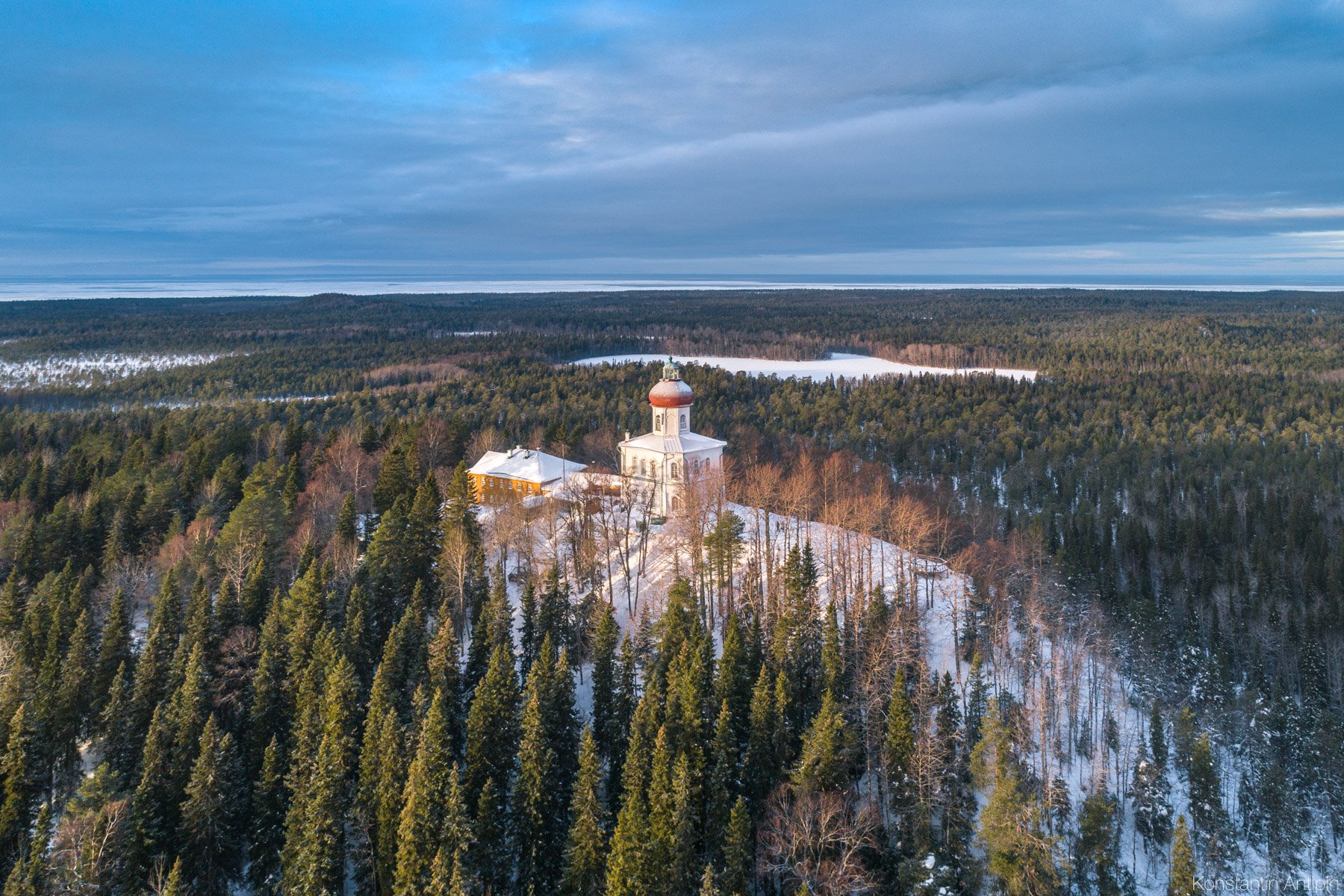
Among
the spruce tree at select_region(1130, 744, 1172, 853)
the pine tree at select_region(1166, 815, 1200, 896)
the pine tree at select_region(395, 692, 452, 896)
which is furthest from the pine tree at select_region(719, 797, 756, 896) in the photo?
the spruce tree at select_region(1130, 744, 1172, 853)

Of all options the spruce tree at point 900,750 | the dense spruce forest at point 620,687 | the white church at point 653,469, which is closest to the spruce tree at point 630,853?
the dense spruce forest at point 620,687

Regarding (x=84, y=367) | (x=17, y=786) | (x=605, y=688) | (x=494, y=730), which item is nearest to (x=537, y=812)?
(x=494, y=730)

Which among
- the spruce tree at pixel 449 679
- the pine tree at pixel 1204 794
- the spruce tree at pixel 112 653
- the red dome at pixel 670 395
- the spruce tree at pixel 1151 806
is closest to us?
the spruce tree at pixel 449 679

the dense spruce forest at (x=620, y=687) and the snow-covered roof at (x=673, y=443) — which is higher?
the snow-covered roof at (x=673, y=443)

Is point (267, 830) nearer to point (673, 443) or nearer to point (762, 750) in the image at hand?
point (762, 750)

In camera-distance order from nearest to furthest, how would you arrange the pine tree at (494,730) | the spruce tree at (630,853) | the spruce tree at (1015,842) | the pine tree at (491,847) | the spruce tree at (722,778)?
the spruce tree at (630,853) < the spruce tree at (1015,842) < the pine tree at (491,847) < the spruce tree at (722,778) < the pine tree at (494,730)

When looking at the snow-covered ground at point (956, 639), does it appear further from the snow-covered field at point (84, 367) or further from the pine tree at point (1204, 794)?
the snow-covered field at point (84, 367)

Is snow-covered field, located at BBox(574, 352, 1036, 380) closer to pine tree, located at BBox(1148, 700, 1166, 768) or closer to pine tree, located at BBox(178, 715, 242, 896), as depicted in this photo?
pine tree, located at BBox(1148, 700, 1166, 768)
